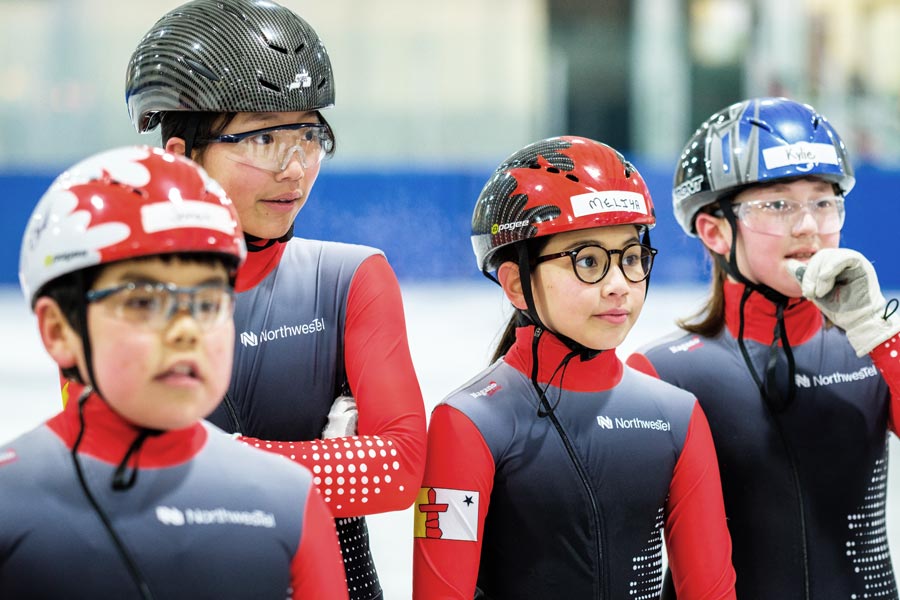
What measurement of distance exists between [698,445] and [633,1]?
16.7 meters

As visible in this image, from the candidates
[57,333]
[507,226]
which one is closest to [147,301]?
[57,333]

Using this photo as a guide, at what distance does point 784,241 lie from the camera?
3283mm

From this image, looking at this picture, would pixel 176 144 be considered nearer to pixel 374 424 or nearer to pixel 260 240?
pixel 260 240

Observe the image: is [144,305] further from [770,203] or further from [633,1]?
[633,1]

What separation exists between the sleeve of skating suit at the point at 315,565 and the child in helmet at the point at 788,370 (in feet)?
4.56

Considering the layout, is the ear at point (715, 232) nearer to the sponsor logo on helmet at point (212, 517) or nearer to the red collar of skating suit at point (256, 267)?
the red collar of skating suit at point (256, 267)

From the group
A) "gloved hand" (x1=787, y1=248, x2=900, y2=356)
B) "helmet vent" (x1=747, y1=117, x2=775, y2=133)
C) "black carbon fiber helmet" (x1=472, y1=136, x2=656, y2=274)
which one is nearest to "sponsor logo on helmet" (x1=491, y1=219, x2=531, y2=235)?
"black carbon fiber helmet" (x1=472, y1=136, x2=656, y2=274)

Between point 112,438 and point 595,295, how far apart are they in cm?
126

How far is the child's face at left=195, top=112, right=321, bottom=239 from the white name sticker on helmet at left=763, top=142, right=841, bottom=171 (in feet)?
4.29

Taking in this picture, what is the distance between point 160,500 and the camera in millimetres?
2029

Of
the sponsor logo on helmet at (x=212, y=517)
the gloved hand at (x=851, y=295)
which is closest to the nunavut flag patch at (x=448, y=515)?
the sponsor logo on helmet at (x=212, y=517)

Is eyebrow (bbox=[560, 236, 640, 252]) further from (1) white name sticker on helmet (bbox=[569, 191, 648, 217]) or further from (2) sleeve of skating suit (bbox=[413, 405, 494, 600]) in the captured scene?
(2) sleeve of skating suit (bbox=[413, 405, 494, 600])

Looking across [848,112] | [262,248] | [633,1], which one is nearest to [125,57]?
[633,1]

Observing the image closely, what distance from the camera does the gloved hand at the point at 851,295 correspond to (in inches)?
119
